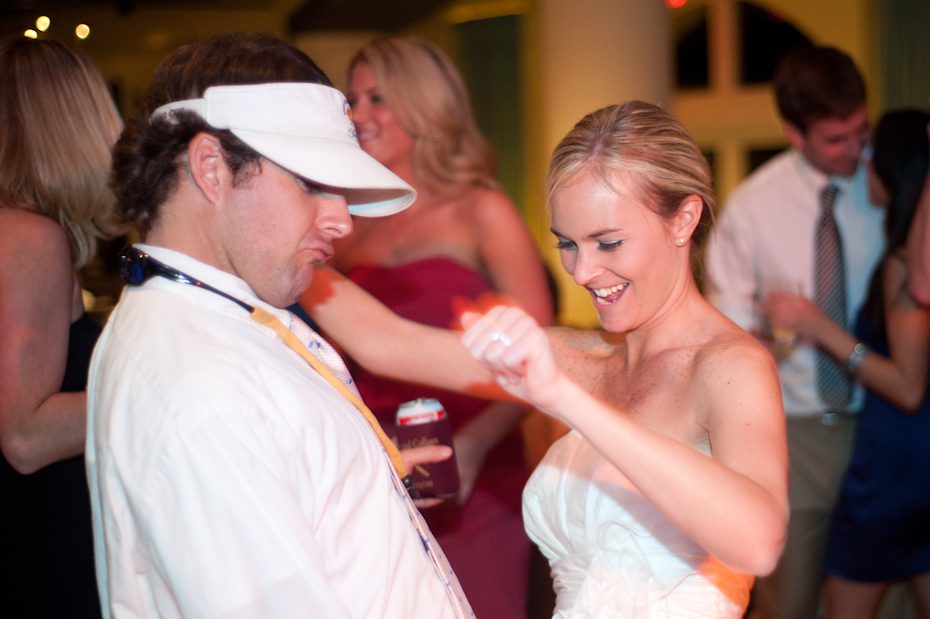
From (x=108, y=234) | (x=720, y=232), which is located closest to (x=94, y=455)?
(x=108, y=234)

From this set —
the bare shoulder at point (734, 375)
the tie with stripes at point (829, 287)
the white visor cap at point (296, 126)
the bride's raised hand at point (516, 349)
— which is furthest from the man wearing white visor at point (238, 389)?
the tie with stripes at point (829, 287)

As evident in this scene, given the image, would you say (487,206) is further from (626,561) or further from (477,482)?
(626,561)

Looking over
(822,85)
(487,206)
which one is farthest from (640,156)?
(822,85)

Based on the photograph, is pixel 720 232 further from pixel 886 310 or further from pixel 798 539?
pixel 798 539

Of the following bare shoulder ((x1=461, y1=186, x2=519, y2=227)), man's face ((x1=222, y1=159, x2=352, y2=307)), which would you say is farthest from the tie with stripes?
man's face ((x1=222, y1=159, x2=352, y2=307))

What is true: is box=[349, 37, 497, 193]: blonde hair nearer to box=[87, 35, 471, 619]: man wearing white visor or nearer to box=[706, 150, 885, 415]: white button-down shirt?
box=[706, 150, 885, 415]: white button-down shirt

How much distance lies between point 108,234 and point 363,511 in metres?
1.07

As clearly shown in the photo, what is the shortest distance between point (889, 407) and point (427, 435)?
1.80 m

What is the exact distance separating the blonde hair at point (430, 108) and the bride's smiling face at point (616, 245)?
107 cm

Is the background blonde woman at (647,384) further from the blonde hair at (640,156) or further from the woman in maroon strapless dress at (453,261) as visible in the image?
the woman in maroon strapless dress at (453,261)

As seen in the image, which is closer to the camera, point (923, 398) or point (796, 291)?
point (923, 398)

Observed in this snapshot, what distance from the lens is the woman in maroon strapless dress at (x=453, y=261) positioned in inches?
97.0

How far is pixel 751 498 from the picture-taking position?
1312mm

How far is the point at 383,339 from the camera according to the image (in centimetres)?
212
